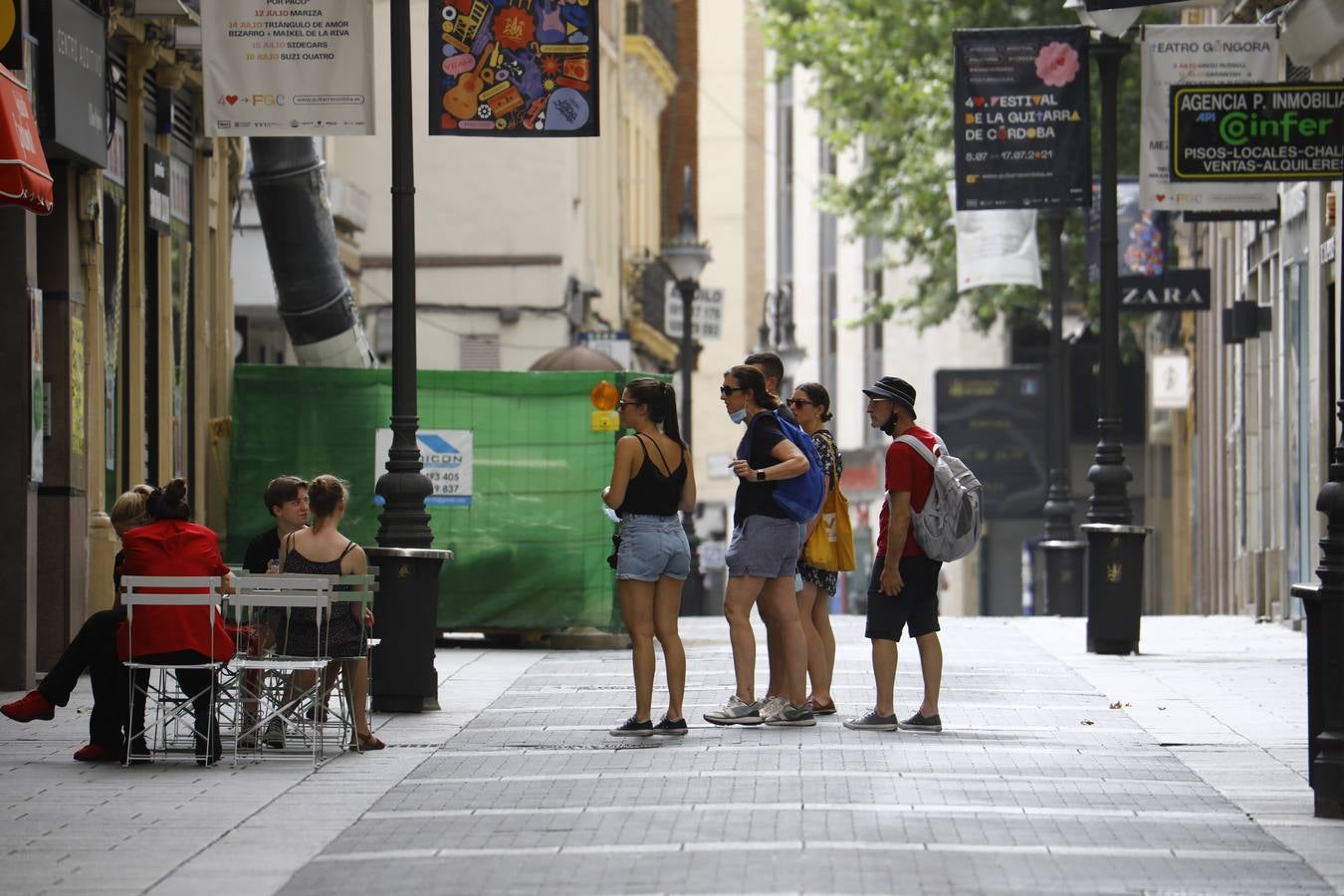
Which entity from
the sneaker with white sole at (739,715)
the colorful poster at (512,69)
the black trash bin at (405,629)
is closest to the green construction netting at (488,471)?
the colorful poster at (512,69)

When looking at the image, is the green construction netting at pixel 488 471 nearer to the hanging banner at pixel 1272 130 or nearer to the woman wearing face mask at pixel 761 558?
the woman wearing face mask at pixel 761 558

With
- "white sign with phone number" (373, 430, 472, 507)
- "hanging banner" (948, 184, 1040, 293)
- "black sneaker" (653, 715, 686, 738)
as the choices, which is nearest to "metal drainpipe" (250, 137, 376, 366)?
"white sign with phone number" (373, 430, 472, 507)

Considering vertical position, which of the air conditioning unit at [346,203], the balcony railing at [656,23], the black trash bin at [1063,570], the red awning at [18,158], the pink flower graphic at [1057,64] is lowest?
the black trash bin at [1063,570]

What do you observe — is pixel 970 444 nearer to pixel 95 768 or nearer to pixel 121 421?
pixel 121 421

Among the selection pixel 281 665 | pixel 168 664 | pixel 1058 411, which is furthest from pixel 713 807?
pixel 1058 411

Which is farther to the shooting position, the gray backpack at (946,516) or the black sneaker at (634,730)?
the gray backpack at (946,516)

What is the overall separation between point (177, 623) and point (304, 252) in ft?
37.8

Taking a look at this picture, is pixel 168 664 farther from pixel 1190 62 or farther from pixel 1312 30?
pixel 1190 62

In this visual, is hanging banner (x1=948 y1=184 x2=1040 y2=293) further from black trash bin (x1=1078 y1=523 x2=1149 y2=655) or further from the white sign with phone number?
the white sign with phone number

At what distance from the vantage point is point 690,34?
58938 mm

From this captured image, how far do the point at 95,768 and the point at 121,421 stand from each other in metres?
7.90

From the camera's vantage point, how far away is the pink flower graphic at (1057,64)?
22812mm

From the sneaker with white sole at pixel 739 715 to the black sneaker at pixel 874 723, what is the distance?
485 mm

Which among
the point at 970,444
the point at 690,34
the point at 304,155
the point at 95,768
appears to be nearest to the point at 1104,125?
the point at 304,155
